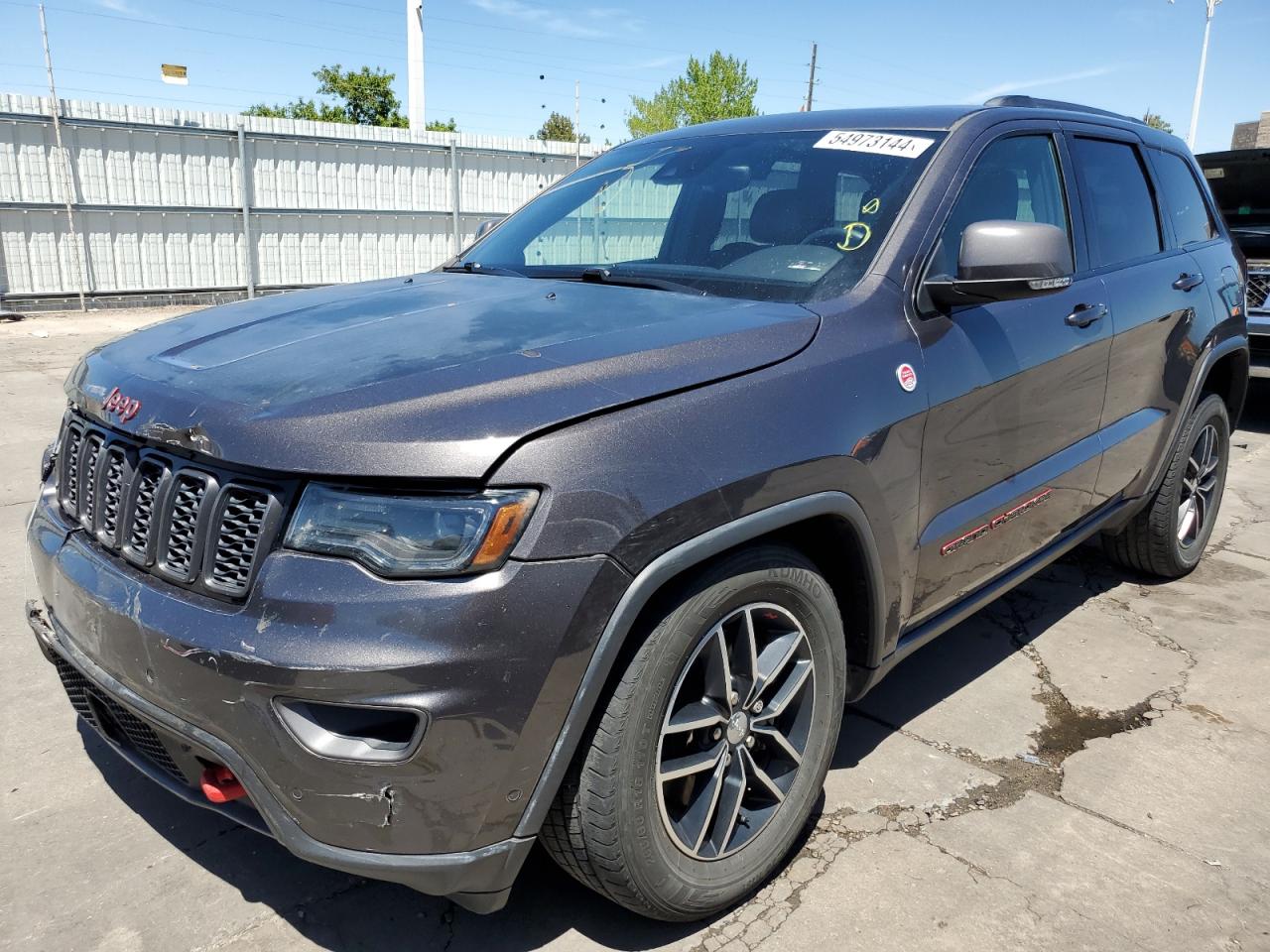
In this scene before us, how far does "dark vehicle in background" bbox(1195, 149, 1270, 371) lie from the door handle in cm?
536

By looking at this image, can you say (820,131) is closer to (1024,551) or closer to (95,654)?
(1024,551)

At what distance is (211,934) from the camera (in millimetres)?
2270

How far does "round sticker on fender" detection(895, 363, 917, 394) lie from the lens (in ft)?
8.29

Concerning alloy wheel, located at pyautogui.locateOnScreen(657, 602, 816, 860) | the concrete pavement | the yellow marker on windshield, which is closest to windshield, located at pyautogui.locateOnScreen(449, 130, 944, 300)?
the yellow marker on windshield

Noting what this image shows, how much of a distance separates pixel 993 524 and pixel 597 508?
161cm

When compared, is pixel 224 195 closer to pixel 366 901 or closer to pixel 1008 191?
pixel 1008 191

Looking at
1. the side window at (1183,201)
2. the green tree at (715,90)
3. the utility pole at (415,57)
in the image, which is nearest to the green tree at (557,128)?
the green tree at (715,90)

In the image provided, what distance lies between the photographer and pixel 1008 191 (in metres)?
3.18

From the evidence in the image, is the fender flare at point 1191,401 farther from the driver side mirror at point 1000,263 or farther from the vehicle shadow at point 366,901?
the vehicle shadow at point 366,901

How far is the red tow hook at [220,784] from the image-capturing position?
6.46 ft

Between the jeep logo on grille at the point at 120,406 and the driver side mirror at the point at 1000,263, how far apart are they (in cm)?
196

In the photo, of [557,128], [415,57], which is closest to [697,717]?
[415,57]

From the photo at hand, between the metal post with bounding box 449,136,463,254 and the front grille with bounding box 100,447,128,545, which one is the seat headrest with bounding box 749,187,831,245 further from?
the metal post with bounding box 449,136,463,254

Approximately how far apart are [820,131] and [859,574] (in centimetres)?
150
